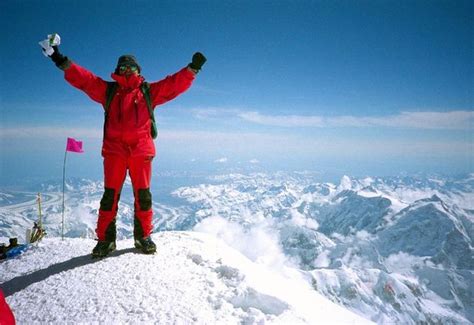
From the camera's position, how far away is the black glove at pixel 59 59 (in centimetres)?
462

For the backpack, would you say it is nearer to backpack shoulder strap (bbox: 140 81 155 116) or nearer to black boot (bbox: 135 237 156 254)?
backpack shoulder strap (bbox: 140 81 155 116)

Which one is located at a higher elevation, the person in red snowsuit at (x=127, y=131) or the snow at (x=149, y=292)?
the person in red snowsuit at (x=127, y=131)

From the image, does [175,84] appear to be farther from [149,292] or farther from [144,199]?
[149,292]

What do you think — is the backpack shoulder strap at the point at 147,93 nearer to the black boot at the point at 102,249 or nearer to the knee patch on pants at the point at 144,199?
the knee patch on pants at the point at 144,199

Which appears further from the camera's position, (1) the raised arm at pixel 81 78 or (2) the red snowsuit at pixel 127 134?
(2) the red snowsuit at pixel 127 134

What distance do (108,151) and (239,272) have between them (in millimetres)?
3158

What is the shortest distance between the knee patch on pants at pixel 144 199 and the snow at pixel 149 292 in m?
0.86

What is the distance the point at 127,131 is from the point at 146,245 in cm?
219

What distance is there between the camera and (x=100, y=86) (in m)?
5.02

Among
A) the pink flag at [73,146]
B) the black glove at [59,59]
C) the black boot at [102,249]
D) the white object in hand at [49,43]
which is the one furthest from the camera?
the pink flag at [73,146]

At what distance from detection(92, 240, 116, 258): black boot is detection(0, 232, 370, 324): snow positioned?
15cm

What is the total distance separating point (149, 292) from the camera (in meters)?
3.82

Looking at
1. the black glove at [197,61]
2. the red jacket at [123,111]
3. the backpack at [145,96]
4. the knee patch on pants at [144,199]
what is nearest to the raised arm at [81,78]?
the red jacket at [123,111]

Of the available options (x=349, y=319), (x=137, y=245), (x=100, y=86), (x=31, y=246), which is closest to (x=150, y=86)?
(x=100, y=86)
